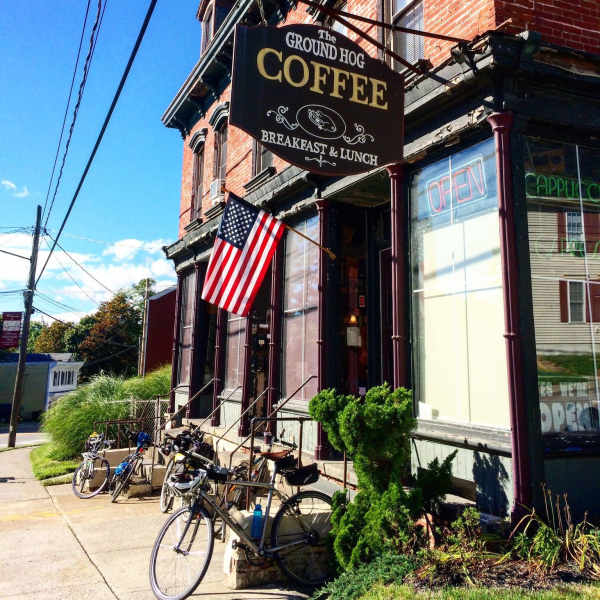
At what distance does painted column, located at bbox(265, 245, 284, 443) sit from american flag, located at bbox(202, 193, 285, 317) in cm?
151

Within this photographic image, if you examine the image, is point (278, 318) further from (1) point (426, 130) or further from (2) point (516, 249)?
(2) point (516, 249)

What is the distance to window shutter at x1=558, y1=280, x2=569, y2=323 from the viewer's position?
5.46 m

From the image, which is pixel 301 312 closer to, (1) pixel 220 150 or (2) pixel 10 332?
(1) pixel 220 150

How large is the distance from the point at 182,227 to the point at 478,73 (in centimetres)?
1239

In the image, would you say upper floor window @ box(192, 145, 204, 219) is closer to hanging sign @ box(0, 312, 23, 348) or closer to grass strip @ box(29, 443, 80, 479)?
grass strip @ box(29, 443, 80, 479)

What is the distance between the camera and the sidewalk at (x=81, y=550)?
4844mm

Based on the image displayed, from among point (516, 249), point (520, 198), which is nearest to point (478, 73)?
point (520, 198)

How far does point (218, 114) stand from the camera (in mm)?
13945

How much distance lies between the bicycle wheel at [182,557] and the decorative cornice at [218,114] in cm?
1140

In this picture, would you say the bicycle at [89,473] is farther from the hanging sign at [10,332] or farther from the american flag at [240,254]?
the hanging sign at [10,332]

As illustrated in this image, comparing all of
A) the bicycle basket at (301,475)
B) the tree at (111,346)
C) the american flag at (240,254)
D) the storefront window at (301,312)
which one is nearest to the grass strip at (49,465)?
the storefront window at (301,312)

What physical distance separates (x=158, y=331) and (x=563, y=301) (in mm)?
24972

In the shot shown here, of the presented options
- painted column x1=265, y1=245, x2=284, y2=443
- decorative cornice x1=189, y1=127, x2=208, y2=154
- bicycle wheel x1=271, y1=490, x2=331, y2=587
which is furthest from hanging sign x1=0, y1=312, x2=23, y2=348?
bicycle wheel x1=271, y1=490, x2=331, y2=587

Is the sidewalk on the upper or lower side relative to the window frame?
lower
